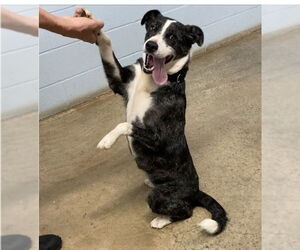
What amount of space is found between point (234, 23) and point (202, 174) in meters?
1.80

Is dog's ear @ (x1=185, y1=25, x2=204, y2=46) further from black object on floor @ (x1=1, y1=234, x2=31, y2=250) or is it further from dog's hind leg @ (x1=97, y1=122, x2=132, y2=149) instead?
black object on floor @ (x1=1, y1=234, x2=31, y2=250)

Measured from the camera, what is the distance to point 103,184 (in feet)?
7.38

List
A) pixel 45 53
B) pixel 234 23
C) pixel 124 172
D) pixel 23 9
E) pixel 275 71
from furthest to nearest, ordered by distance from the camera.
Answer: pixel 234 23 < pixel 275 71 < pixel 45 53 < pixel 124 172 < pixel 23 9

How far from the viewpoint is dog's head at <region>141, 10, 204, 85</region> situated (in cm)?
175

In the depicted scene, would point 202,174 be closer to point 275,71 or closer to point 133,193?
point 133,193

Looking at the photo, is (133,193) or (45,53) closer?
(133,193)

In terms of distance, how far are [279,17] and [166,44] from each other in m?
1.88

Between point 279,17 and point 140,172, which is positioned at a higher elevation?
point 279,17

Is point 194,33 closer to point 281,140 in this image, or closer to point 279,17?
point 281,140

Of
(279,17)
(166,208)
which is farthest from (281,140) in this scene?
(279,17)

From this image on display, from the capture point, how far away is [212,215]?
1966mm

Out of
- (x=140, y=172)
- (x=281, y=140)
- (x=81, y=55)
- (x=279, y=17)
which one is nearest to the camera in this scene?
(x=140, y=172)

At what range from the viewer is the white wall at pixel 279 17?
333 centimetres
